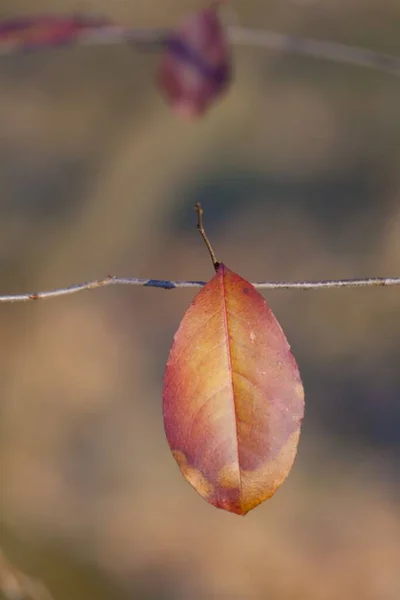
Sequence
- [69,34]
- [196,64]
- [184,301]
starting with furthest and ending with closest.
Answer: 1. [184,301]
2. [196,64]
3. [69,34]

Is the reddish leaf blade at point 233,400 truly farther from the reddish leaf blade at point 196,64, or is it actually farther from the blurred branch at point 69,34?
the reddish leaf blade at point 196,64

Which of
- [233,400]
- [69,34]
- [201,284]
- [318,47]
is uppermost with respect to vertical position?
[318,47]

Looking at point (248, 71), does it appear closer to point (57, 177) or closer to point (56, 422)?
point (57, 177)

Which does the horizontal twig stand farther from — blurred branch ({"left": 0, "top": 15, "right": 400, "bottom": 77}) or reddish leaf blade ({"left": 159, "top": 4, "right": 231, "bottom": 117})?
reddish leaf blade ({"left": 159, "top": 4, "right": 231, "bottom": 117})

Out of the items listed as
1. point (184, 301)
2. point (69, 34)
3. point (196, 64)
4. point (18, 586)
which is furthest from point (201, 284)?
point (184, 301)

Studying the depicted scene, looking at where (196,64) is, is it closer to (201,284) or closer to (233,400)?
(201,284)

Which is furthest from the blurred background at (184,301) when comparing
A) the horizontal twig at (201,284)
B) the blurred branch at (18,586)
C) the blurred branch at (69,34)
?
the horizontal twig at (201,284)

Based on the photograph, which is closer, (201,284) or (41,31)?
(201,284)
